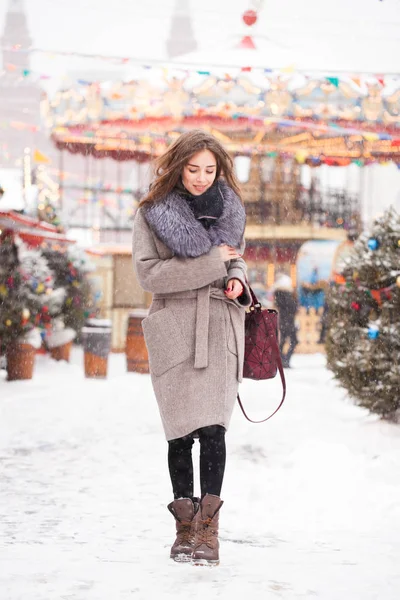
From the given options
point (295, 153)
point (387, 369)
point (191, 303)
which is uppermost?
point (295, 153)

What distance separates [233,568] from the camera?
3977 mm

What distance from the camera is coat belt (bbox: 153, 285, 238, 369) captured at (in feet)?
13.3

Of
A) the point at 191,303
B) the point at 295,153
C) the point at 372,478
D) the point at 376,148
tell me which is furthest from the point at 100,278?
the point at 191,303

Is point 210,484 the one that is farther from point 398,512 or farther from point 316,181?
point 316,181

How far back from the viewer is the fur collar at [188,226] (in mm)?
4094

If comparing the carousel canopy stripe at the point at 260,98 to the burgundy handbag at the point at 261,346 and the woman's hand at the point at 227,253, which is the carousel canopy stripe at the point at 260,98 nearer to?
the burgundy handbag at the point at 261,346

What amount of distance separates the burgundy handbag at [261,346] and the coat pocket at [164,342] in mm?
364

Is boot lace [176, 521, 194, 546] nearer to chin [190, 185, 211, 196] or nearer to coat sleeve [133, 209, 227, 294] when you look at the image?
coat sleeve [133, 209, 227, 294]

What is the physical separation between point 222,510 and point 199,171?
2.02 metres

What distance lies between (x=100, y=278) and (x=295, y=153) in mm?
4968

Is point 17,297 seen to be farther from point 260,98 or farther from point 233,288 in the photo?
point 233,288

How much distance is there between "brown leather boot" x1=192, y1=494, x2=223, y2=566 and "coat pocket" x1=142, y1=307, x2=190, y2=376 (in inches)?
22.6

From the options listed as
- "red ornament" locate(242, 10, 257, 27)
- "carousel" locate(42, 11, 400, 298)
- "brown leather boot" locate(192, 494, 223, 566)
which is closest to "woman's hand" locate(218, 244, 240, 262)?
"brown leather boot" locate(192, 494, 223, 566)

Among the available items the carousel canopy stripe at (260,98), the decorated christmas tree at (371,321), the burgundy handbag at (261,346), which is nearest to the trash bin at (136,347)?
the carousel canopy stripe at (260,98)
